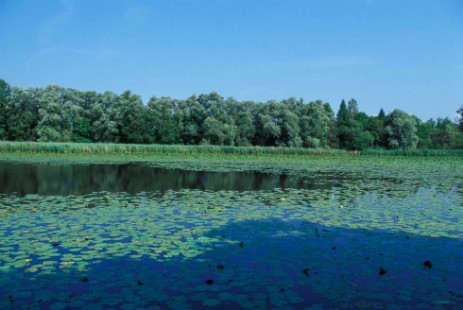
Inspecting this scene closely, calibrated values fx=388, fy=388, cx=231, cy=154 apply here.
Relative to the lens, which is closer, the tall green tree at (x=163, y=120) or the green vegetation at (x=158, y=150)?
the green vegetation at (x=158, y=150)

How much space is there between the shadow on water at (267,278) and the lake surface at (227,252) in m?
0.02

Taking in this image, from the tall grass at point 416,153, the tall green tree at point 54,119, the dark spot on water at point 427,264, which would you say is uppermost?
the tall green tree at point 54,119

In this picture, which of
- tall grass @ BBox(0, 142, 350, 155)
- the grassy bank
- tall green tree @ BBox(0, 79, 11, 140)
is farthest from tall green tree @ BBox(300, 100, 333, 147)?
tall green tree @ BBox(0, 79, 11, 140)

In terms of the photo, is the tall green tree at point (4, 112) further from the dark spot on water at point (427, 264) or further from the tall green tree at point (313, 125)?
the dark spot on water at point (427, 264)

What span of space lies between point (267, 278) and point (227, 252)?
1.26 m

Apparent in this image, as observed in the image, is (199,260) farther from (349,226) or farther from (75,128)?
(75,128)

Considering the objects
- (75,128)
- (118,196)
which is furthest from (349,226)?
(75,128)

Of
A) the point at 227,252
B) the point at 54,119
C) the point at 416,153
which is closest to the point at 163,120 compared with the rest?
the point at 54,119

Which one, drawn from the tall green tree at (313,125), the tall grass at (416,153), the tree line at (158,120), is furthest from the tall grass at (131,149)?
the tree line at (158,120)

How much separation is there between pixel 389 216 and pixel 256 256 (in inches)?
188

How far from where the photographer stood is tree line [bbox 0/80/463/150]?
5800 cm

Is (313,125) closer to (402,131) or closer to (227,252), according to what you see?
(402,131)

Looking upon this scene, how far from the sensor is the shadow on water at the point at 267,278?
14.9ft

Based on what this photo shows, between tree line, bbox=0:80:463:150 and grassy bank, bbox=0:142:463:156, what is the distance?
10272 mm
